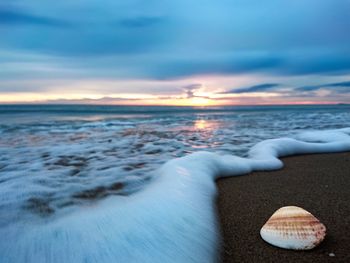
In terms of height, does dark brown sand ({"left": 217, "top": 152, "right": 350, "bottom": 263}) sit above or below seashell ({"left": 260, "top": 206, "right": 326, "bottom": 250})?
below

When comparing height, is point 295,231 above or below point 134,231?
above

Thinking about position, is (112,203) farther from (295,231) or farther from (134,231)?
(295,231)

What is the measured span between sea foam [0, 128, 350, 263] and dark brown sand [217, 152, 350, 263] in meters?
0.15

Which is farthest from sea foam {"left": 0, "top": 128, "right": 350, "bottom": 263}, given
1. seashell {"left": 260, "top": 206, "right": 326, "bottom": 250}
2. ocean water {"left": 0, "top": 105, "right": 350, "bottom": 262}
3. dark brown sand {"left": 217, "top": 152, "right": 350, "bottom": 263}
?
seashell {"left": 260, "top": 206, "right": 326, "bottom": 250}

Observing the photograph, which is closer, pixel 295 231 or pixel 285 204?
pixel 295 231

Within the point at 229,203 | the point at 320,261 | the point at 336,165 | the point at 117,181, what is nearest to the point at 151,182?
the point at 117,181

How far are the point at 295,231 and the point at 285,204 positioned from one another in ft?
2.92

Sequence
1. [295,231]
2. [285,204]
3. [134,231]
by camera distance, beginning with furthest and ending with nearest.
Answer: [285,204] → [134,231] → [295,231]

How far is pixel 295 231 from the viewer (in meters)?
1.88

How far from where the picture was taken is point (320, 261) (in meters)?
1.76

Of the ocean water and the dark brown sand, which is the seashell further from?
the ocean water

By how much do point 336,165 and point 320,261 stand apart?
294 cm

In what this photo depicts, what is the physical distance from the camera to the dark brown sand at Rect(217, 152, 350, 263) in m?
1.87

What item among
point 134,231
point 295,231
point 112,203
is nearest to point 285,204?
point 295,231
